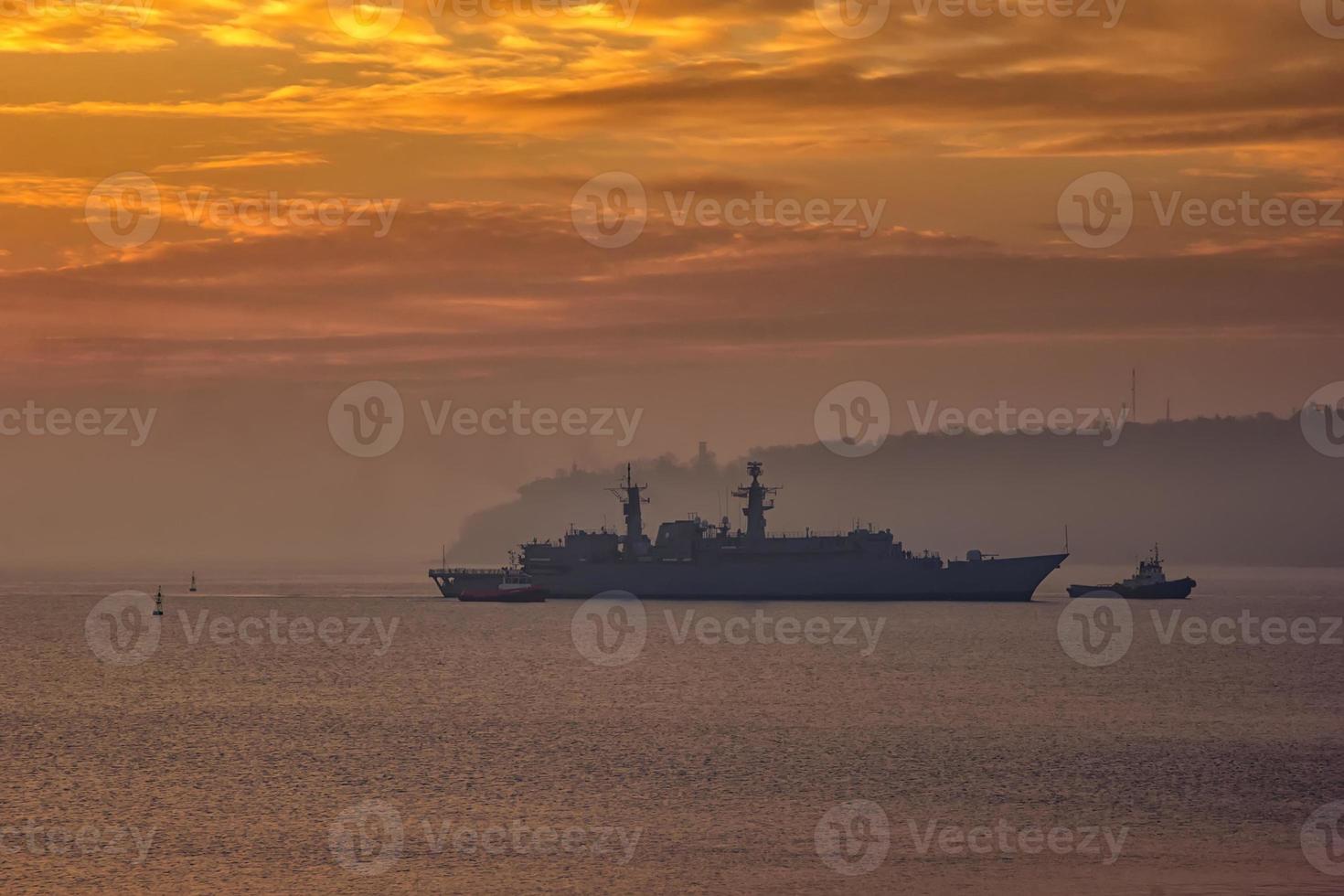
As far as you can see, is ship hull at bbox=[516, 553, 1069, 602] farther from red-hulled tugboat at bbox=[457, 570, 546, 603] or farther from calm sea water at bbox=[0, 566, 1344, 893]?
calm sea water at bbox=[0, 566, 1344, 893]

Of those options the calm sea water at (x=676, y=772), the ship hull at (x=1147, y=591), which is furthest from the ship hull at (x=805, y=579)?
the calm sea water at (x=676, y=772)

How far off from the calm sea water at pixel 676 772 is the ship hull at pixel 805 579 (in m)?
34.3

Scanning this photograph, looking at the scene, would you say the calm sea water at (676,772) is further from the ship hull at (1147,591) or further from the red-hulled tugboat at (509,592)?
the ship hull at (1147,591)

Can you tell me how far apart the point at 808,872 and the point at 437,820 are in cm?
992

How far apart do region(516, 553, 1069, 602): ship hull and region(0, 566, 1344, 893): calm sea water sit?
34.3m

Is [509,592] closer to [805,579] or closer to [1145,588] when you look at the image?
[805,579]

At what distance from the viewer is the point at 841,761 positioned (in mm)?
44844

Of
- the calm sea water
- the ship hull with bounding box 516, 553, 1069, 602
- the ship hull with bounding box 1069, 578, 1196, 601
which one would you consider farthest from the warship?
the calm sea water

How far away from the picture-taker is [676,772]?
43.0 metres

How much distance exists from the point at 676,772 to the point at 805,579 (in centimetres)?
8177

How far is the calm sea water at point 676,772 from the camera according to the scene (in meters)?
31.5

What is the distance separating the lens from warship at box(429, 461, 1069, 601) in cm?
12281

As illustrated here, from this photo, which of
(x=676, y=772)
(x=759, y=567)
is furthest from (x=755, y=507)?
(x=676, y=772)

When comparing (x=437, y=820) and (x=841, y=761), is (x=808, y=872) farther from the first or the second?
(x=841, y=761)
